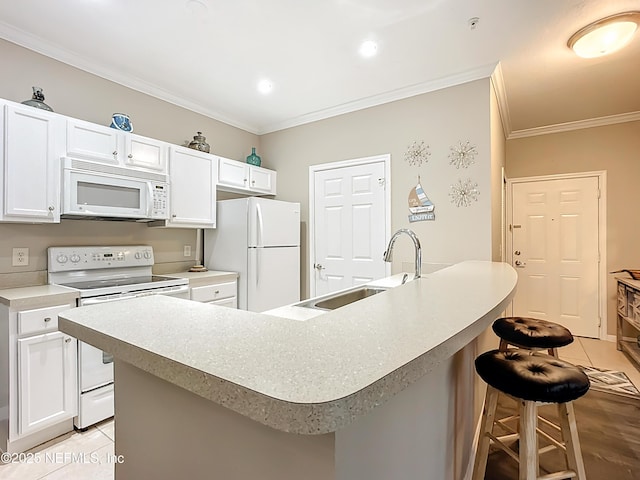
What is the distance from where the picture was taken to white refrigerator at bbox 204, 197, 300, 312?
3.14 meters

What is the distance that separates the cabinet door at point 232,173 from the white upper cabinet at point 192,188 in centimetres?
6

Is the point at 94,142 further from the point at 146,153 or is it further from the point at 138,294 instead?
the point at 138,294

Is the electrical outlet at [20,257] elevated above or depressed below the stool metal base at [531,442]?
above

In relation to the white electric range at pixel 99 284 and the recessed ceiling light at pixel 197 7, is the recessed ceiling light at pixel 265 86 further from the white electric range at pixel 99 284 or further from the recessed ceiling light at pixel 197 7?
the white electric range at pixel 99 284

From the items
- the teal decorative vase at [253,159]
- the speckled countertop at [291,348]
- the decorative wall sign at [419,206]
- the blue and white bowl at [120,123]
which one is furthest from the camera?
the teal decorative vase at [253,159]

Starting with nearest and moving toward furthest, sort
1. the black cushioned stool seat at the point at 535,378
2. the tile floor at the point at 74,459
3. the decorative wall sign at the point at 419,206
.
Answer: the black cushioned stool seat at the point at 535,378, the tile floor at the point at 74,459, the decorative wall sign at the point at 419,206

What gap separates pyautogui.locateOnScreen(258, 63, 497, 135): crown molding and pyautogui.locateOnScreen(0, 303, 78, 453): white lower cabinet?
2.88 meters

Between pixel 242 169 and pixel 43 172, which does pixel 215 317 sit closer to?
pixel 43 172

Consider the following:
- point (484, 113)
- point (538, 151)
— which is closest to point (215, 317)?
point (484, 113)

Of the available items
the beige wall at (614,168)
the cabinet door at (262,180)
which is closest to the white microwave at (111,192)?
the cabinet door at (262,180)

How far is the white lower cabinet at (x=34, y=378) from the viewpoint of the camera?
1.83 m

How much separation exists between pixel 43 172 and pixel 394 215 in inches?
110

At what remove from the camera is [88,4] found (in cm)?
195

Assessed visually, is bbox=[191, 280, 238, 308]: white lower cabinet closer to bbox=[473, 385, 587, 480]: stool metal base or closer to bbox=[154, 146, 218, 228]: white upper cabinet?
bbox=[154, 146, 218, 228]: white upper cabinet
